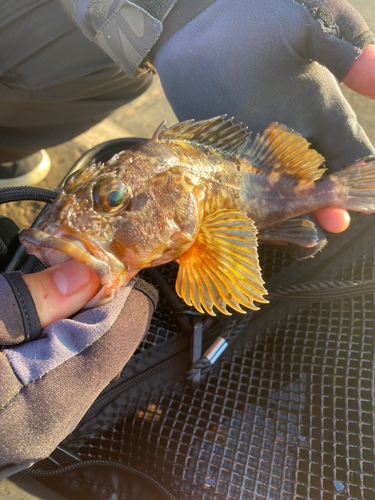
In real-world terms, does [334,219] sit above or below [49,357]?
below

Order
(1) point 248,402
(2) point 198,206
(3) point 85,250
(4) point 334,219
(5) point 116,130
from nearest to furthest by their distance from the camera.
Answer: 1. (3) point 85,250
2. (2) point 198,206
3. (1) point 248,402
4. (4) point 334,219
5. (5) point 116,130

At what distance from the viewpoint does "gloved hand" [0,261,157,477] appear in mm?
1195

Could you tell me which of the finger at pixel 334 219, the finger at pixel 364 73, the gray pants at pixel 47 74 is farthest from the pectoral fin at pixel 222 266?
the gray pants at pixel 47 74

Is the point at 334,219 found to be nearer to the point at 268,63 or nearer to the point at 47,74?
the point at 268,63

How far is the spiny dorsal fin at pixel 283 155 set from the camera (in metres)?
1.83

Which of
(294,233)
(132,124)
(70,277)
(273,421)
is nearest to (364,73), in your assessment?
(294,233)

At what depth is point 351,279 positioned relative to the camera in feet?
6.87

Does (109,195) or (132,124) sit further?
(132,124)

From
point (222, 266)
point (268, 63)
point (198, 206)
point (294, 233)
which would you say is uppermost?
point (268, 63)

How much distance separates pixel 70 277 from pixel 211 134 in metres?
0.94

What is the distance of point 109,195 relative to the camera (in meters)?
1.33

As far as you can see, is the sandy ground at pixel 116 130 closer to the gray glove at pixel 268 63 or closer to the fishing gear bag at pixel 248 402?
the fishing gear bag at pixel 248 402

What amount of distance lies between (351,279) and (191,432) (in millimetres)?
1304

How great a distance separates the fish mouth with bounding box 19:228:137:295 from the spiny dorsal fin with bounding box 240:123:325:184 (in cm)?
93
